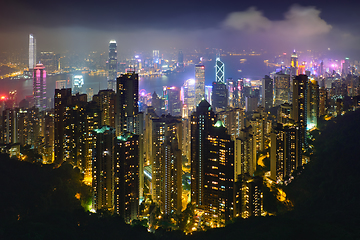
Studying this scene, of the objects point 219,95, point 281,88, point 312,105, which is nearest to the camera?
point 312,105

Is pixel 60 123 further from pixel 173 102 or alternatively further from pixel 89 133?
pixel 173 102

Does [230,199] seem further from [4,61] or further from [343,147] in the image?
[4,61]

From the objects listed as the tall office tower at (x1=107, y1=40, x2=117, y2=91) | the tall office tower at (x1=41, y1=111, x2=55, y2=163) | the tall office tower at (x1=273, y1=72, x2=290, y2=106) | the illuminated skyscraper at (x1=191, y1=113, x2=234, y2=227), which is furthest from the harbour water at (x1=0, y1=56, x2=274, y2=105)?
the illuminated skyscraper at (x1=191, y1=113, x2=234, y2=227)

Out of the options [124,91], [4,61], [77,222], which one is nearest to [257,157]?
[124,91]

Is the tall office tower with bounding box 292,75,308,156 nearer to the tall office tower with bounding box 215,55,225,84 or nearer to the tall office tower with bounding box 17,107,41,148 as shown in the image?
the tall office tower with bounding box 17,107,41,148

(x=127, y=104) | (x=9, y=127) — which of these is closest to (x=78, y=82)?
(x=9, y=127)
